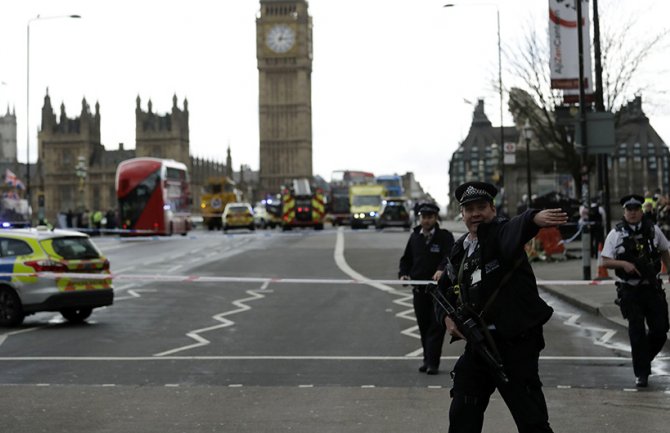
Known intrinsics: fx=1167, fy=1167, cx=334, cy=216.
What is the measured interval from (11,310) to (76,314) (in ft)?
3.77

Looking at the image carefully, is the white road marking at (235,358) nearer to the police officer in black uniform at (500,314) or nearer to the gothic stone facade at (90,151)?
the police officer in black uniform at (500,314)

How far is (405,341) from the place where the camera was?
14188 mm

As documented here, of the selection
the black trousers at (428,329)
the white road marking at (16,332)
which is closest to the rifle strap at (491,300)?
the black trousers at (428,329)

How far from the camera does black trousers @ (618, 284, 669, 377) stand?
Answer: 1009cm

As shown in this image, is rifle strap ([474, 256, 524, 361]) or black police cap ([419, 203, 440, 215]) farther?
black police cap ([419, 203, 440, 215])

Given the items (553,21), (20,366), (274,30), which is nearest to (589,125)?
(553,21)

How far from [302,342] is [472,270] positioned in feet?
26.3

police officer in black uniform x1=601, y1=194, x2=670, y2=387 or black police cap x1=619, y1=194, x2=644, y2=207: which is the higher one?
black police cap x1=619, y1=194, x2=644, y2=207

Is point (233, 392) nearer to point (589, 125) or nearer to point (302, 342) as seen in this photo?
point (302, 342)

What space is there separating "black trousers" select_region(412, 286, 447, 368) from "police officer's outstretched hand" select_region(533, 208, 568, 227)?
5036 mm

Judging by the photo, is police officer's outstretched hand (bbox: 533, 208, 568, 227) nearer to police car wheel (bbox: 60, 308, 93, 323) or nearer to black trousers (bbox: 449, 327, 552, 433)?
black trousers (bbox: 449, 327, 552, 433)

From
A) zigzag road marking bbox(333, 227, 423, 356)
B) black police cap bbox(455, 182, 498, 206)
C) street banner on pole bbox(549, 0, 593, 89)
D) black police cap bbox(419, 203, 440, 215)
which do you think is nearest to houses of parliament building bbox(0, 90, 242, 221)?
zigzag road marking bbox(333, 227, 423, 356)

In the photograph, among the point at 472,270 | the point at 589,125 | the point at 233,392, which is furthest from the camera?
the point at 589,125

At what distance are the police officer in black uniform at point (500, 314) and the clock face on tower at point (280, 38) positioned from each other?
556ft
